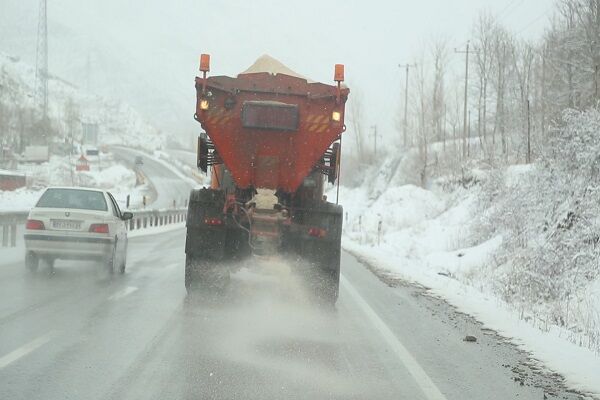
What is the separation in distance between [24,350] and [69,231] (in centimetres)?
559

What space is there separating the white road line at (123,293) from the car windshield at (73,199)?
2.20 metres

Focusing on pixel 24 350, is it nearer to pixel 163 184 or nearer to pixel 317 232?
pixel 317 232

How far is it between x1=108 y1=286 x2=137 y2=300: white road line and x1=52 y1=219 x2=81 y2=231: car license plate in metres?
1.62

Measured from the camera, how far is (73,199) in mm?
12344

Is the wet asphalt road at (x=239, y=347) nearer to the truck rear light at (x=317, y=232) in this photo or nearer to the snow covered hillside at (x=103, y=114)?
the truck rear light at (x=317, y=232)

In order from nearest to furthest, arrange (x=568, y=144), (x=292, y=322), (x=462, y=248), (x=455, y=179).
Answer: (x=292, y=322)
(x=568, y=144)
(x=462, y=248)
(x=455, y=179)

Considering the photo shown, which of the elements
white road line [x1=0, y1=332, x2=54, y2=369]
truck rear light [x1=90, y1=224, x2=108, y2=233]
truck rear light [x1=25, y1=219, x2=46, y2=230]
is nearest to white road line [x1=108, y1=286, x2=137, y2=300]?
truck rear light [x1=90, y1=224, x2=108, y2=233]

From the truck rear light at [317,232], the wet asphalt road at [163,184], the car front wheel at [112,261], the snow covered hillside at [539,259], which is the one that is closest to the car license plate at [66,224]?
the car front wheel at [112,261]

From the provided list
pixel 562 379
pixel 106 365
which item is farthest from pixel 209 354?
pixel 562 379

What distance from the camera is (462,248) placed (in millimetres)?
21203

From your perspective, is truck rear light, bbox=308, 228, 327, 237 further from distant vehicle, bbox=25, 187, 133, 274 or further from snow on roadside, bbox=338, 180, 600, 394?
distant vehicle, bbox=25, 187, 133, 274

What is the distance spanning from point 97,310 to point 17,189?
25.7m

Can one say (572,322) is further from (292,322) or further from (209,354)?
(209,354)

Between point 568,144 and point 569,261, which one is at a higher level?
point 568,144
